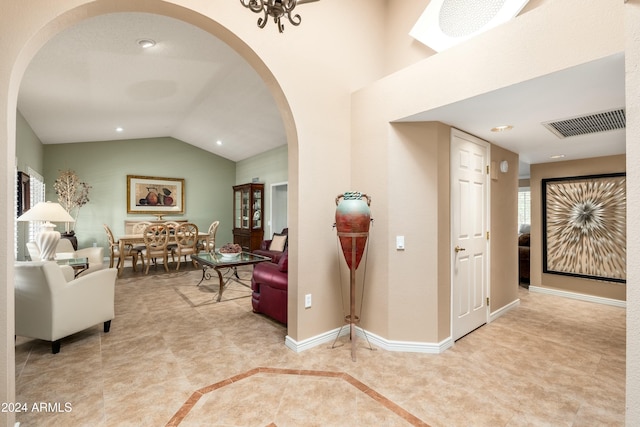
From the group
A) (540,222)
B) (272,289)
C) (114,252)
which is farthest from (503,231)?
(114,252)

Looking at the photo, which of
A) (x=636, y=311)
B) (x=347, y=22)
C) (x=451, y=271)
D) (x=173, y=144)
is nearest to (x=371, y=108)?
(x=347, y=22)

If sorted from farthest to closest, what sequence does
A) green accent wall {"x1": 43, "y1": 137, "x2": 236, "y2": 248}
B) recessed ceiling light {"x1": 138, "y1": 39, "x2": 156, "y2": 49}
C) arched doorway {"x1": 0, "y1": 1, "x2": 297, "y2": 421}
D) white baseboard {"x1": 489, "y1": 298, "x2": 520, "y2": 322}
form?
1. green accent wall {"x1": 43, "y1": 137, "x2": 236, "y2": 248}
2. white baseboard {"x1": 489, "y1": 298, "x2": 520, "y2": 322}
3. recessed ceiling light {"x1": 138, "y1": 39, "x2": 156, "y2": 49}
4. arched doorway {"x1": 0, "y1": 1, "x2": 297, "y2": 421}

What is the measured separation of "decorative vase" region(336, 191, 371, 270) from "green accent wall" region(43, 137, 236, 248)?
7047mm

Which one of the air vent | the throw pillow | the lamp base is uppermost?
the air vent

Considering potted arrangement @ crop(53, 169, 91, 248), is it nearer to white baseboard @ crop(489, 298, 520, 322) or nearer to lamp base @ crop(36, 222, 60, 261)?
lamp base @ crop(36, 222, 60, 261)

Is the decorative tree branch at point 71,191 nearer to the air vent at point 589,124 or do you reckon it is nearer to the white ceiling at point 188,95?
the white ceiling at point 188,95

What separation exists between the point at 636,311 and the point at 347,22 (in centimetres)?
317

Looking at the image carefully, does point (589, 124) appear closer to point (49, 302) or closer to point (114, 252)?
point (49, 302)

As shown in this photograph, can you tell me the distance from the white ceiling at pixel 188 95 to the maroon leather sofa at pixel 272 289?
2005 mm

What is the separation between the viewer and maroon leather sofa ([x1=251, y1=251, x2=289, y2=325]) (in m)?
3.25

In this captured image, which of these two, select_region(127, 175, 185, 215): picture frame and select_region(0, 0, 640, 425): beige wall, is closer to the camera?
select_region(0, 0, 640, 425): beige wall

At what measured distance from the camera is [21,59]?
1.58 m

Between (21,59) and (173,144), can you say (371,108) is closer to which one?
(21,59)

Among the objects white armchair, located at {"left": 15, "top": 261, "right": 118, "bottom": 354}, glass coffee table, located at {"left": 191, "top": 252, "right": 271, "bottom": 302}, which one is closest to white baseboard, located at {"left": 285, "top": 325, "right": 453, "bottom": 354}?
glass coffee table, located at {"left": 191, "top": 252, "right": 271, "bottom": 302}
